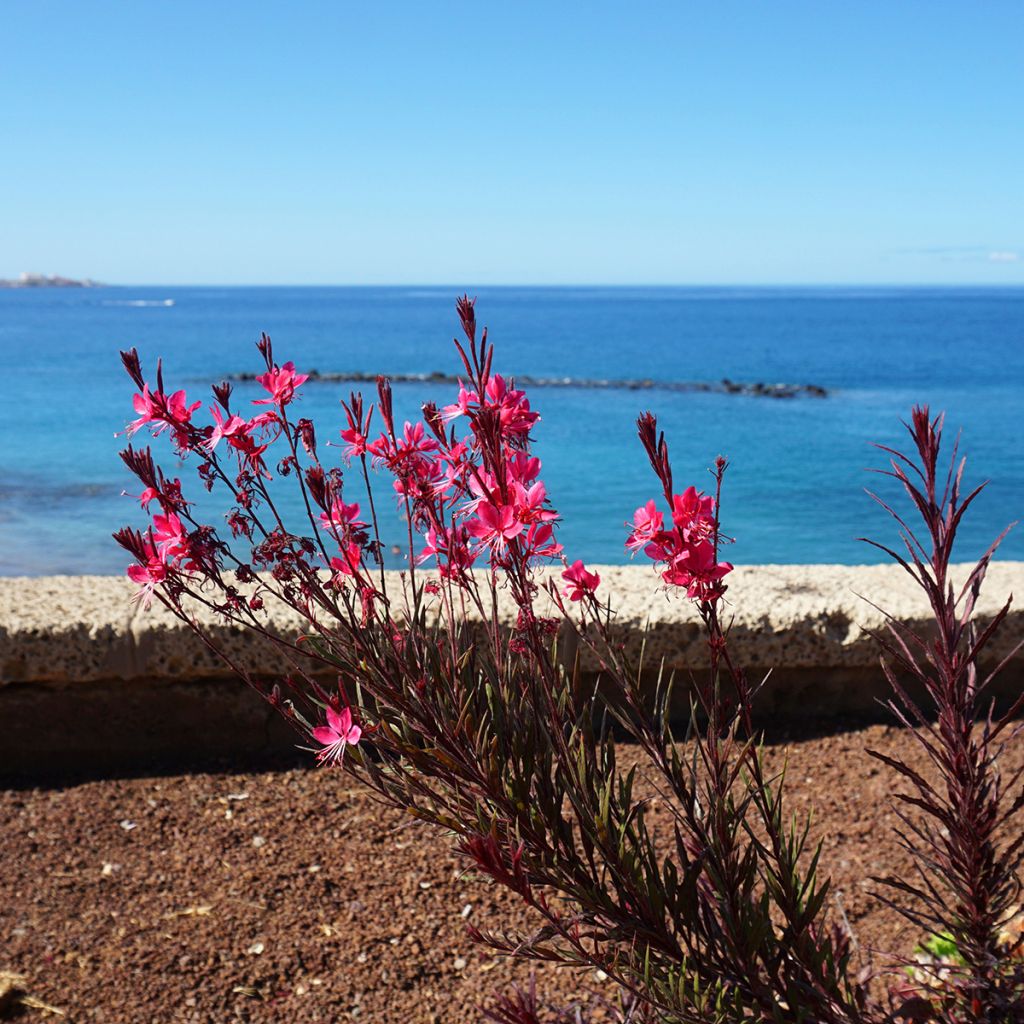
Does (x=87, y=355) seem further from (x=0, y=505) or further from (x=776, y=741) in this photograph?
(x=776, y=741)

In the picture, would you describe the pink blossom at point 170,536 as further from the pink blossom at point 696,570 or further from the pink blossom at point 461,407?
the pink blossom at point 696,570

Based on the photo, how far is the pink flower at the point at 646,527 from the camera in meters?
1.56

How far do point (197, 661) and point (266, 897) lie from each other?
0.97 m

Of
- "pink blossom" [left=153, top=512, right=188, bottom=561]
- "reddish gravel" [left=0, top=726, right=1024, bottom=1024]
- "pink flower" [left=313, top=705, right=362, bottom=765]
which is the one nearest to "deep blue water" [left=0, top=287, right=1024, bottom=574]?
"reddish gravel" [left=0, top=726, right=1024, bottom=1024]

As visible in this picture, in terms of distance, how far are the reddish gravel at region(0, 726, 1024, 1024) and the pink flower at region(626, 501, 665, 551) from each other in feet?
3.85

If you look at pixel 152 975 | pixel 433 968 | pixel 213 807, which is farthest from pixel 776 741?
pixel 152 975

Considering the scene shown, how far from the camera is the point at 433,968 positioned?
9.02ft

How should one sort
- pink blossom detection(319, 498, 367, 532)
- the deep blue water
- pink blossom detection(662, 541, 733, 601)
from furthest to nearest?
the deep blue water, pink blossom detection(319, 498, 367, 532), pink blossom detection(662, 541, 733, 601)

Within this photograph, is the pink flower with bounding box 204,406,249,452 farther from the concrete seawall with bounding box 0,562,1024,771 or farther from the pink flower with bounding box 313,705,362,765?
the concrete seawall with bounding box 0,562,1024,771

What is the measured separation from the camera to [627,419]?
84.3 feet

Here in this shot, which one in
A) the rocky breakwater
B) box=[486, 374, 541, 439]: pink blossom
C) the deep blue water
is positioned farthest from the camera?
the rocky breakwater

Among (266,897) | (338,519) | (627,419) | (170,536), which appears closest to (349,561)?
(338,519)

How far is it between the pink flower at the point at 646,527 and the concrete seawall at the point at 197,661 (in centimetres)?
208

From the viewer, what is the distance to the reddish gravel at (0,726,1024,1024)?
264 cm
